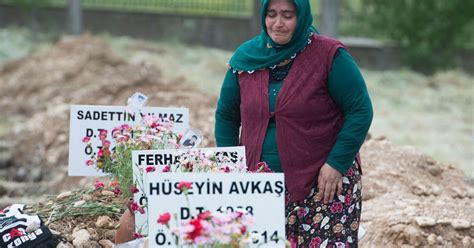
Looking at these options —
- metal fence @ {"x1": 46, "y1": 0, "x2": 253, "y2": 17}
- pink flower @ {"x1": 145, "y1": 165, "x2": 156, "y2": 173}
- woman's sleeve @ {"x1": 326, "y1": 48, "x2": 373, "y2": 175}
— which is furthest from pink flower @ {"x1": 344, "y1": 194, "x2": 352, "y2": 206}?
metal fence @ {"x1": 46, "y1": 0, "x2": 253, "y2": 17}

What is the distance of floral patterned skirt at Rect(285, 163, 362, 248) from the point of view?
14.0ft

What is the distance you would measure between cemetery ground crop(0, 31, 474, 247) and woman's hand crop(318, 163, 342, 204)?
151 cm

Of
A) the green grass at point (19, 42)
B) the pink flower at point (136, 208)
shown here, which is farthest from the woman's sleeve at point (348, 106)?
the green grass at point (19, 42)

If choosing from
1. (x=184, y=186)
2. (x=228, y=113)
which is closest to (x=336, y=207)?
(x=228, y=113)

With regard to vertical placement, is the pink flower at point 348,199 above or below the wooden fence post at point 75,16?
above

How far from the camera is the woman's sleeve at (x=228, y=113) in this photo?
176 inches

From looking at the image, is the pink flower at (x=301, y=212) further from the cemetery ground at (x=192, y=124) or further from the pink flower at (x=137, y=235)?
the cemetery ground at (x=192, y=124)

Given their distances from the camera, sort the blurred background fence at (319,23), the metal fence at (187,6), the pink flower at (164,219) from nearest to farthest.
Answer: the pink flower at (164,219) < the blurred background fence at (319,23) < the metal fence at (187,6)

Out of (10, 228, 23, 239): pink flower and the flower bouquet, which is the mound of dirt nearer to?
the flower bouquet

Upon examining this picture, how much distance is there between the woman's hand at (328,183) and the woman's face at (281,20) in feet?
1.96

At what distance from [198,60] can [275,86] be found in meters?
12.3

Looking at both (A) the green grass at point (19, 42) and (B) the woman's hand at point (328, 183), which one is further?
(A) the green grass at point (19, 42)

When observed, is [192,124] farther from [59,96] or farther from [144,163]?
[144,163]

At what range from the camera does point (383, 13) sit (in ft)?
61.4
